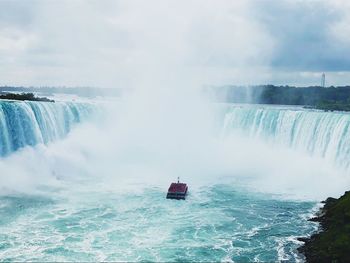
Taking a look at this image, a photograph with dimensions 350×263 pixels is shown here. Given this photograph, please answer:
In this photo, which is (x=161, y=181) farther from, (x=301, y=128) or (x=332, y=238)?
(x=332, y=238)

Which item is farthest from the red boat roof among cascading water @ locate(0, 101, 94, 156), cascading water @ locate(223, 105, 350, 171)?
cascading water @ locate(223, 105, 350, 171)

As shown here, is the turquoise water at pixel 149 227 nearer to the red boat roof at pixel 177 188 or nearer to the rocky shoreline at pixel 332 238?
the rocky shoreline at pixel 332 238

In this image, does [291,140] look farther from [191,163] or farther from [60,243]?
[60,243]

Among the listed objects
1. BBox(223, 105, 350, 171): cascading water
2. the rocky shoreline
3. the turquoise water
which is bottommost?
the turquoise water

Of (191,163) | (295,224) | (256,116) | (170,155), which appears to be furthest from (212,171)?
(295,224)

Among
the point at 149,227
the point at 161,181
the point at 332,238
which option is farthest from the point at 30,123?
the point at 332,238

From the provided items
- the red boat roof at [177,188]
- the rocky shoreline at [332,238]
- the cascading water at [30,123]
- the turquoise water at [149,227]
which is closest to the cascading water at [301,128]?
the turquoise water at [149,227]

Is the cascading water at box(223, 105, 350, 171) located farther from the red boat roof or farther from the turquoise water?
the red boat roof
